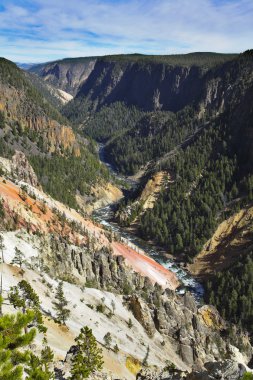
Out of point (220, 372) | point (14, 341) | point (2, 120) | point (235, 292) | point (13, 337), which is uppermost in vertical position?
point (2, 120)

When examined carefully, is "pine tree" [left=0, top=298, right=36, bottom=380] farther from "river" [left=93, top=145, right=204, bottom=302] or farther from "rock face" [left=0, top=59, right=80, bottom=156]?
"rock face" [left=0, top=59, right=80, bottom=156]

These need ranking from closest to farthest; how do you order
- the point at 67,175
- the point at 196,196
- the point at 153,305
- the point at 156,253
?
the point at 153,305 < the point at 156,253 < the point at 196,196 < the point at 67,175

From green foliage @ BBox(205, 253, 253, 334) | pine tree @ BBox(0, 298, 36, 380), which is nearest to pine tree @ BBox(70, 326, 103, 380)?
pine tree @ BBox(0, 298, 36, 380)

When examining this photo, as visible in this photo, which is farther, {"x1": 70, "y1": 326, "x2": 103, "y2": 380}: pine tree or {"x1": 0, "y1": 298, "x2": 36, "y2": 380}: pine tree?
{"x1": 70, "y1": 326, "x2": 103, "y2": 380}: pine tree

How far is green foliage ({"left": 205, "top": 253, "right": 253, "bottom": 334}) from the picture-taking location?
3396 inches

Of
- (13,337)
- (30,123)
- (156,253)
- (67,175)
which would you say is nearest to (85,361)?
(13,337)

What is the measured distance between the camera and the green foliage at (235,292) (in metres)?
86.2

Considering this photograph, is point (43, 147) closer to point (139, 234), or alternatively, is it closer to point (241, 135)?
point (139, 234)

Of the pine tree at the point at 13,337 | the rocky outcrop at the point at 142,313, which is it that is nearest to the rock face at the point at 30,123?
the rocky outcrop at the point at 142,313

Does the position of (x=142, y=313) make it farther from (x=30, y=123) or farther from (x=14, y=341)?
(x=30, y=123)

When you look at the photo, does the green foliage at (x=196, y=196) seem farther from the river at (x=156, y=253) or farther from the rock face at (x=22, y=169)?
the rock face at (x=22, y=169)

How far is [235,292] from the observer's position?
89.8m

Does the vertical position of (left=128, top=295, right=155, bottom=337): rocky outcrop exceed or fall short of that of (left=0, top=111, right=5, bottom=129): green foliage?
it falls short

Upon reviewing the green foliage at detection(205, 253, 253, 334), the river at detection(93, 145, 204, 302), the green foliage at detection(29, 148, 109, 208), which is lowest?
the river at detection(93, 145, 204, 302)
